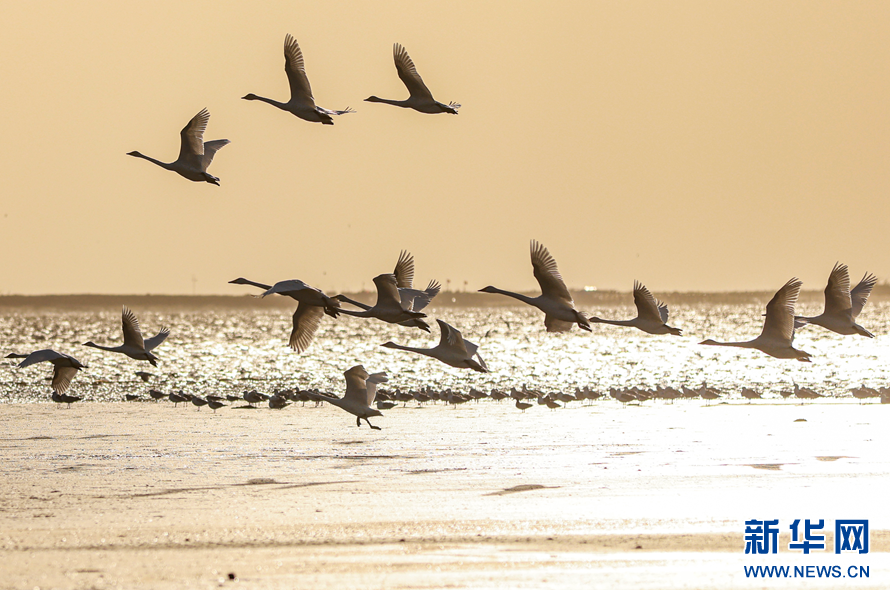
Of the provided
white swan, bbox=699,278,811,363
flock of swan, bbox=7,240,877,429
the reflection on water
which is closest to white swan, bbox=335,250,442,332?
flock of swan, bbox=7,240,877,429

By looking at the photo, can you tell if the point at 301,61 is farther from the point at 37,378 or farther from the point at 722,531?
the point at 37,378

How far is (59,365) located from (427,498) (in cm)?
1042

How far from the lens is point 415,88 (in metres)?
18.5

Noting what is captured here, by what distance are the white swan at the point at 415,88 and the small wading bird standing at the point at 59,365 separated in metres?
7.32

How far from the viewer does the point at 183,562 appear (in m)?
12.5

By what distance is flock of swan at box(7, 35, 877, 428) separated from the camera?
18.4 meters

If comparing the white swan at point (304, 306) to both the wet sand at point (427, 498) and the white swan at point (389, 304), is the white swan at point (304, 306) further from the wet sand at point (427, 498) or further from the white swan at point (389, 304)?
the wet sand at point (427, 498)

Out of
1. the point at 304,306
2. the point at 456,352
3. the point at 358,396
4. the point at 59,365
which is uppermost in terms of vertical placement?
the point at 304,306

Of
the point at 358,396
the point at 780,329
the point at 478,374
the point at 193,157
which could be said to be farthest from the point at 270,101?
the point at 478,374

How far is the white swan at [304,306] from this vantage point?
1817 centimetres

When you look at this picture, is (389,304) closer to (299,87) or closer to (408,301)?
(408,301)

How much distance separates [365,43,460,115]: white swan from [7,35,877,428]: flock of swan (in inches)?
0.6

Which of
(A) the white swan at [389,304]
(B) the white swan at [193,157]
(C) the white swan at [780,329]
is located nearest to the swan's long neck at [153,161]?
(B) the white swan at [193,157]

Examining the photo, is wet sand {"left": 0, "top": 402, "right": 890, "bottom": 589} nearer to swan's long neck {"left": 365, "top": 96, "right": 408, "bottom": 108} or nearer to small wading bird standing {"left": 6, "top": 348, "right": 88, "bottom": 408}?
small wading bird standing {"left": 6, "top": 348, "right": 88, "bottom": 408}
